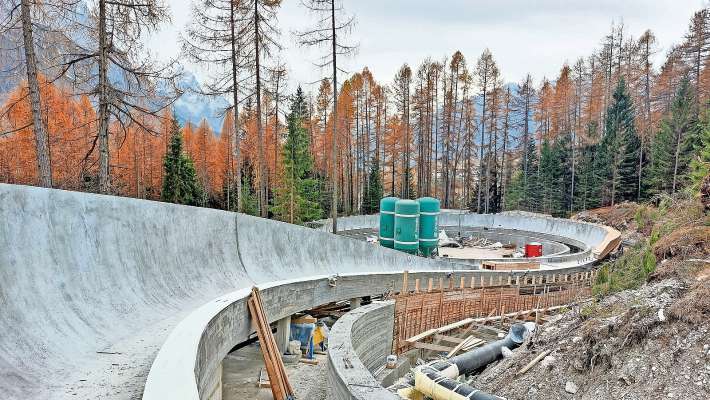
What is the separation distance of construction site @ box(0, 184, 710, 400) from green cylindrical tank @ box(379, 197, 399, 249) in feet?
20.8

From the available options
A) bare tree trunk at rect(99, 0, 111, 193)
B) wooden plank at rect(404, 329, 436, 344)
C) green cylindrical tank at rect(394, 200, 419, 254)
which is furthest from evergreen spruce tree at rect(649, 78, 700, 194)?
bare tree trunk at rect(99, 0, 111, 193)

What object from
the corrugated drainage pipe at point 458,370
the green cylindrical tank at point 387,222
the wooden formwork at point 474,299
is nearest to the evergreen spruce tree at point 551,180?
the wooden formwork at point 474,299

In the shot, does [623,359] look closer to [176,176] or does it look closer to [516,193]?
[176,176]

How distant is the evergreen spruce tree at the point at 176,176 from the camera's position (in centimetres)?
3253

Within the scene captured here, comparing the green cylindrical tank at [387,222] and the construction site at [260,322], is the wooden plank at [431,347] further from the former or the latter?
the green cylindrical tank at [387,222]

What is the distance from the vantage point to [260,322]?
337 inches

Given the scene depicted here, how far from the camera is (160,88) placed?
456 inches

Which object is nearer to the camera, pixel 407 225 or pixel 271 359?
pixel 271 359

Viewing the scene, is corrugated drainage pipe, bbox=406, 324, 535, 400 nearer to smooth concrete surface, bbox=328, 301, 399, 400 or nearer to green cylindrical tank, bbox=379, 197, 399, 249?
smooth concrete surface, bbox=328, 301, 399, 400

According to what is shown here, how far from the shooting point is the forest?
774 inches

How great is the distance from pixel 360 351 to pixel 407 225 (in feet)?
38.7

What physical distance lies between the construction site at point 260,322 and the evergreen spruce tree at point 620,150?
28.0m

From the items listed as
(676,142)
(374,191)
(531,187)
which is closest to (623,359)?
(676,142)

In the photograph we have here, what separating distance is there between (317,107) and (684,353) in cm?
4238
